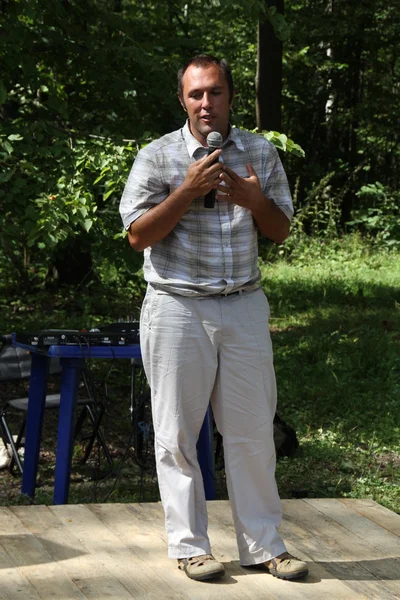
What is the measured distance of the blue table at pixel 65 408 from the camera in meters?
4.92

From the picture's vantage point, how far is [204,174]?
329 centimetres

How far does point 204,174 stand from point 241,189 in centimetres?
17

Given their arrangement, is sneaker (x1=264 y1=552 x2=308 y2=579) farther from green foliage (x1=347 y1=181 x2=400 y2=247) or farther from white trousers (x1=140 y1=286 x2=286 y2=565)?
green foliage (x1=347 y1=181 x2=400 y2=247)

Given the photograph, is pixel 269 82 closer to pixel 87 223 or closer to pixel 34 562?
pixel 87 223

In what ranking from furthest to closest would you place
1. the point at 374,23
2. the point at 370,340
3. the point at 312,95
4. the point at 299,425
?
1. the point at 312,95
2. the point at 374,23
3. the point at 370,340
4. the point at 299,425

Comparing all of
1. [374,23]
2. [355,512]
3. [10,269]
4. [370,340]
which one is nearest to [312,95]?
[374,23]

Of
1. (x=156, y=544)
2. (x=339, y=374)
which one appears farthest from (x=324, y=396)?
(x=156, y=544)

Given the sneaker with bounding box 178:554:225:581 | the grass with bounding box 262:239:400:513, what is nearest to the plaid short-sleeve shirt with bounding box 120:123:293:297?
the sneaker with bounding box 178:554:225:581

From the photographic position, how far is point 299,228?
15469 mm

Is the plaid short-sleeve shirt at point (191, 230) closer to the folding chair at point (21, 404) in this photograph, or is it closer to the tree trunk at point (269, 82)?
the folding chair at point (21, 404)

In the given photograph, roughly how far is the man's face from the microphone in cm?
9

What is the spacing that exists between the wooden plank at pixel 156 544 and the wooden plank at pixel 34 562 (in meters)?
0.35

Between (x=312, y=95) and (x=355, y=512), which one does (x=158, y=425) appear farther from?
(x=312, y=95)

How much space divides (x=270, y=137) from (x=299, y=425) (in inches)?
94.4
